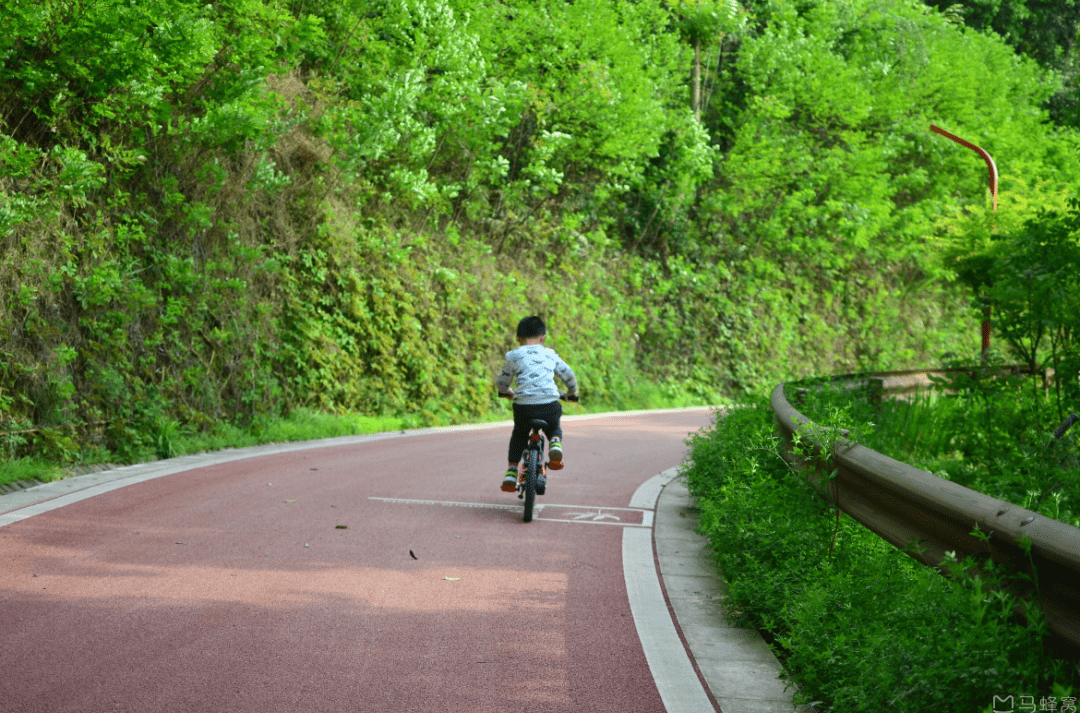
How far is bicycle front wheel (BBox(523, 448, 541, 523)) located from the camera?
355 inches

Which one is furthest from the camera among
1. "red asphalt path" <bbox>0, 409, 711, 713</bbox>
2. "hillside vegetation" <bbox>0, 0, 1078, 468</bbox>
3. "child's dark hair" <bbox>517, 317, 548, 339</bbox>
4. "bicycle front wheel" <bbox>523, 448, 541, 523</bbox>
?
"hillside vegetation" <bbox>0, 0, 1078, 468</bbox>

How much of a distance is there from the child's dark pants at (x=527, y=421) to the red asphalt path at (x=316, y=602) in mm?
617

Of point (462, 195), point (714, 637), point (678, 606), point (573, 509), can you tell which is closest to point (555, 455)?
point (573, 509)

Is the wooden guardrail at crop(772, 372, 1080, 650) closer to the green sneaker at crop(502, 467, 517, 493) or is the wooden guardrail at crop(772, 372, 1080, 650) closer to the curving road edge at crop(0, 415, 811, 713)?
the curving road edge at crop(0, 415, 811, 713)

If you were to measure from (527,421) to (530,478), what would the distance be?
771mm

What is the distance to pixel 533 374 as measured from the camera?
975 centimetres

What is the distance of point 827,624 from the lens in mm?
4727

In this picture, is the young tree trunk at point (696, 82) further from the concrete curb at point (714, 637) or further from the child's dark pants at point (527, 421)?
the concrete curb at point (714, 637)

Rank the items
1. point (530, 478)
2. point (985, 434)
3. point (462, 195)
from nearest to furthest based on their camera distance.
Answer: point (530, 478) < point (985, 434) < point (462, 195)

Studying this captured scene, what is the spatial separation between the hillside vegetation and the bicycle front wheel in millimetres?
5206

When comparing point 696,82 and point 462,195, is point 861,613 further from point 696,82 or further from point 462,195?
point 696,82

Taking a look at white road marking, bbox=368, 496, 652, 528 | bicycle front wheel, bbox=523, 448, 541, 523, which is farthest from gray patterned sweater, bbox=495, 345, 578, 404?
white road marking, bbox=368, 496, 652, 528

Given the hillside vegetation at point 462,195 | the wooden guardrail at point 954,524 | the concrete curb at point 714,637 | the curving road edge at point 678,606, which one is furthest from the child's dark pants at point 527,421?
Result: the hillside vegetation at point 462,195

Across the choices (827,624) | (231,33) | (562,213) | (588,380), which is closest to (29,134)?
(231,33)
